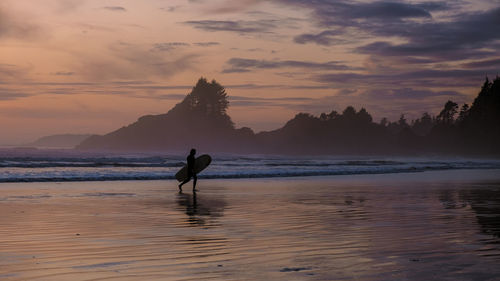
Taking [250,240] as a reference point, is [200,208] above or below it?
below

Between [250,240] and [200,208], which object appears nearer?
[250,240]

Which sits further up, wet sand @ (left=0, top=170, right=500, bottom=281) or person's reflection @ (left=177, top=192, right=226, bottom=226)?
wet sand @ (left=0, top=170, right=500, bottom=281)

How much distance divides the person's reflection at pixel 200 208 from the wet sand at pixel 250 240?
0.03 metres

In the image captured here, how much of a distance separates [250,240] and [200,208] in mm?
7144

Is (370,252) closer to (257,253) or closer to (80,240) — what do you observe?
(257,253)

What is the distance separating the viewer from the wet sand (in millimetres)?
7516

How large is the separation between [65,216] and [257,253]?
7.28 m

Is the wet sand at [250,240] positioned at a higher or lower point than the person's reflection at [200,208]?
higher

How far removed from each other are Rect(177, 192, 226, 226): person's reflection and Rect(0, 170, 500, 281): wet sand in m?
0.03

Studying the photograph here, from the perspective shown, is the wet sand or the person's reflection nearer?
the wet sand


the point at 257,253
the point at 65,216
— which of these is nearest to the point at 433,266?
the point at 257,253

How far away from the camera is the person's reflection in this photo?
14.0 meters

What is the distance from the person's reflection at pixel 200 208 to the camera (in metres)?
14.0

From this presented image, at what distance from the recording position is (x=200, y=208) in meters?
17.4
